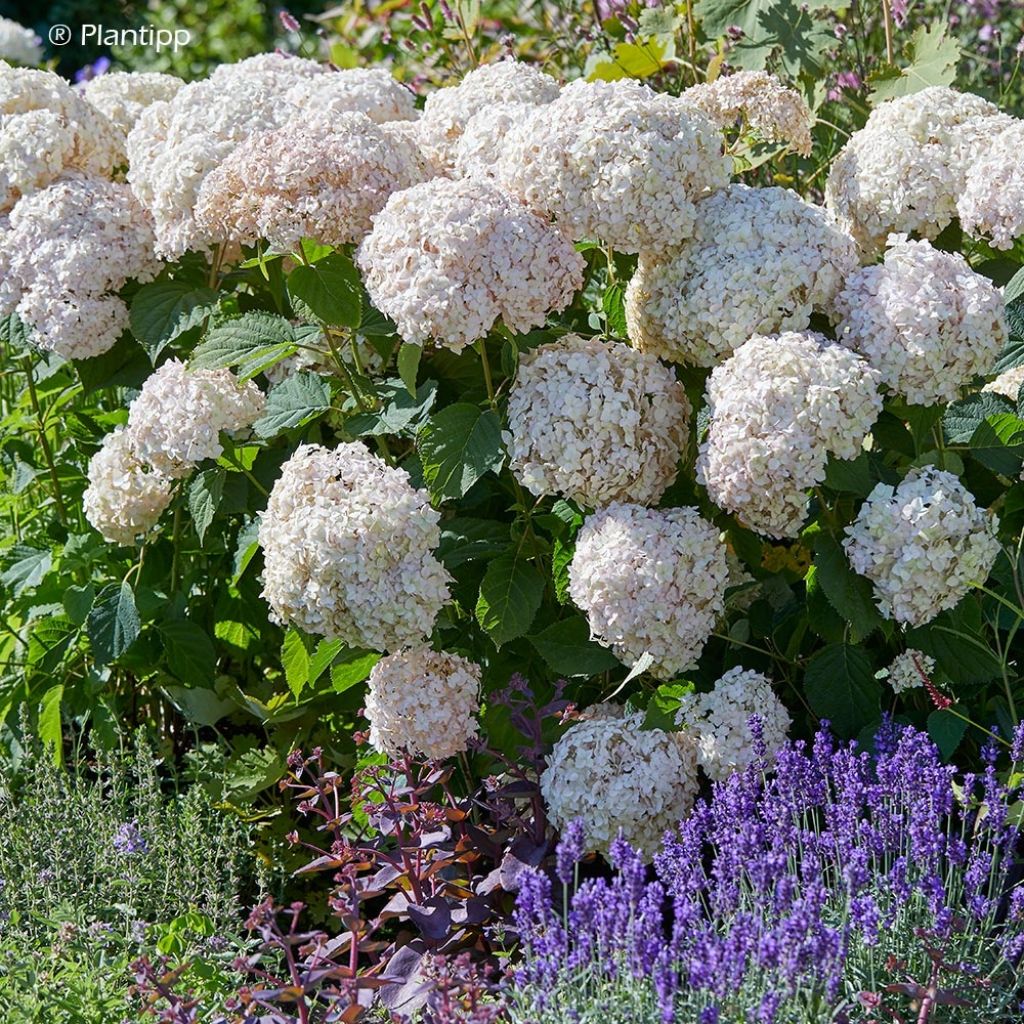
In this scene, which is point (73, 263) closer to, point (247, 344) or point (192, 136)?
point (192, 136)

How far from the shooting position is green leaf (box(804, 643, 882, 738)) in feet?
8.96

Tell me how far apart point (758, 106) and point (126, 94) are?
1.62 metres

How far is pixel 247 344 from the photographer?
9.57 feet

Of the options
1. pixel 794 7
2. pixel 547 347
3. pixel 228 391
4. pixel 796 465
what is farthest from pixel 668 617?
pixel 794 7

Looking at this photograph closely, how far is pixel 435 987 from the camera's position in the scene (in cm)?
216

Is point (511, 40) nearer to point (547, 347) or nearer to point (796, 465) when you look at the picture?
point (547, 347)

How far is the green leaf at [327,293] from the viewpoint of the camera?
9.09 ft

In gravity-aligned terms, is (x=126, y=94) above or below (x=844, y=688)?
above

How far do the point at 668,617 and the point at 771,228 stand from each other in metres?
0.72

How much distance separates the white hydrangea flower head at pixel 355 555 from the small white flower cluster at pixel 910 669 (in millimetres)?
834

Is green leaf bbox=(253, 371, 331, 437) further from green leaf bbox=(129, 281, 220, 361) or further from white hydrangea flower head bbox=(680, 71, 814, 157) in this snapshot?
white hydrangea flower head bbox=(680, 71, 814, 157)

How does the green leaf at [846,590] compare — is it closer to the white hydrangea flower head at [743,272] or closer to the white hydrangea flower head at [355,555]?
the white hydrangea flower head at [743,272]

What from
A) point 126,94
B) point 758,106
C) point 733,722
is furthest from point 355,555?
point 126,94

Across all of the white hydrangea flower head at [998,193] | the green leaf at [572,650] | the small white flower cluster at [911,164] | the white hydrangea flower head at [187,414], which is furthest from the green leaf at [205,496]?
the white hydrangea flower head at [998,193]
